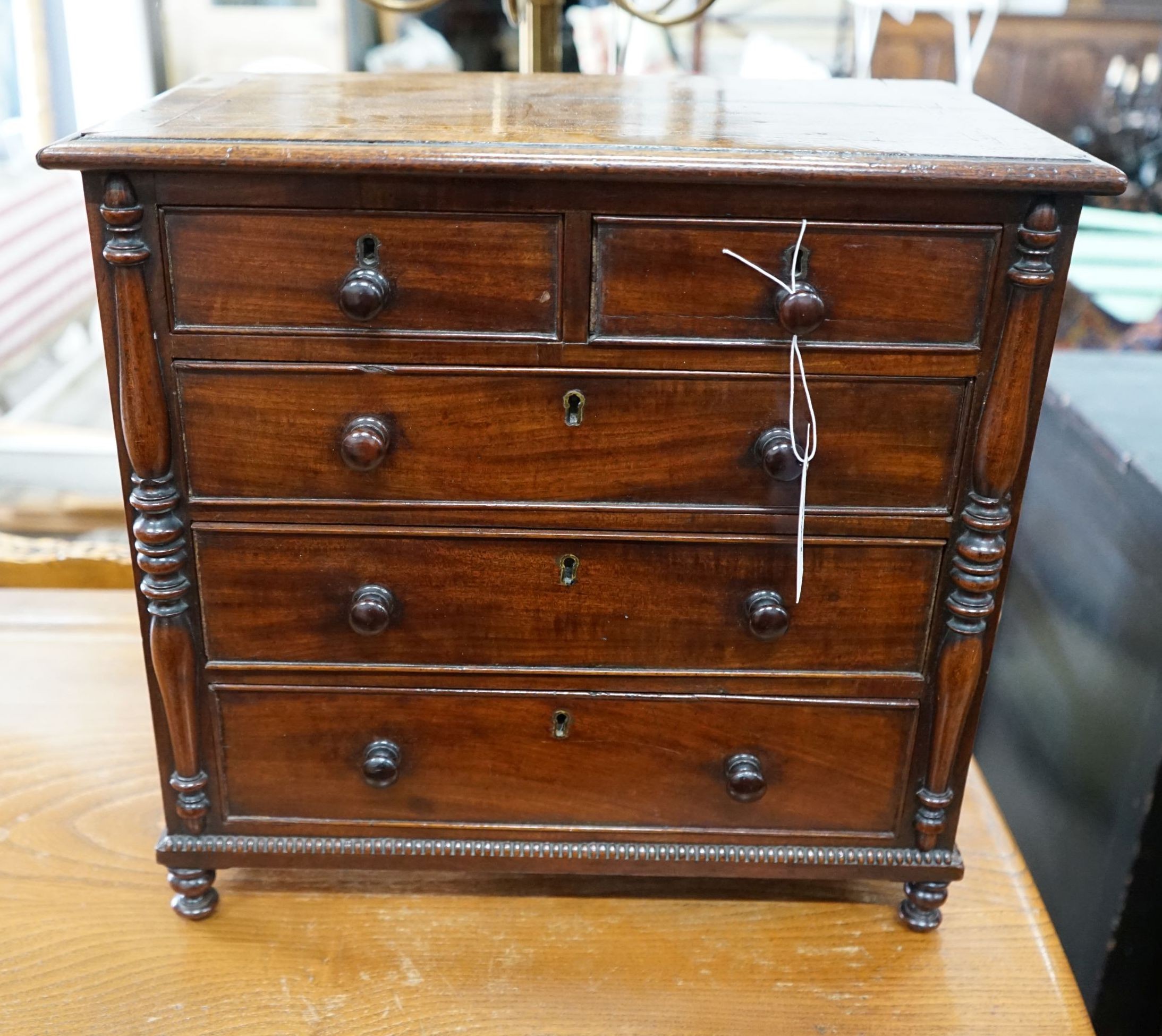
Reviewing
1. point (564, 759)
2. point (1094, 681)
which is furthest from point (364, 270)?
point (1094, 681)

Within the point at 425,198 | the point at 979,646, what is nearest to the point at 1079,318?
the point at 979,646

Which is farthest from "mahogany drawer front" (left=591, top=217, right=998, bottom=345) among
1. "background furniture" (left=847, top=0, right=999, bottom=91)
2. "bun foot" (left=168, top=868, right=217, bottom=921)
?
"background furniture" (left=847, top=0, right=999, bottom=91)

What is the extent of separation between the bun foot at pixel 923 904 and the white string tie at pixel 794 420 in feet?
1.21

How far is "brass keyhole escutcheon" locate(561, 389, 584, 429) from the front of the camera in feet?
3.23

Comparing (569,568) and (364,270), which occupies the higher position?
(364,270)

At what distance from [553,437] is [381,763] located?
1.21ft

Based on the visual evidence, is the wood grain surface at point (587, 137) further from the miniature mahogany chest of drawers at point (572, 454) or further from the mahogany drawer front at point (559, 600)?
the mahogany drawer front at point (559, 600)

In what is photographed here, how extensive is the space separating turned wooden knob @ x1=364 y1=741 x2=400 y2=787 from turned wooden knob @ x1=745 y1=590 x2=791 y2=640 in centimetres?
37

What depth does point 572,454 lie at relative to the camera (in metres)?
1.01

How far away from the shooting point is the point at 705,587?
3.51ft


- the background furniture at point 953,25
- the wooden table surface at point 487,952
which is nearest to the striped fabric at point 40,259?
the wooden table surface at point 487,952

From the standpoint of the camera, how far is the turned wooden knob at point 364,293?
0.92 m

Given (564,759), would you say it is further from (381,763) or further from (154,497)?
(154,497)

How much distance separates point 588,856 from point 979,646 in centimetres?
44
